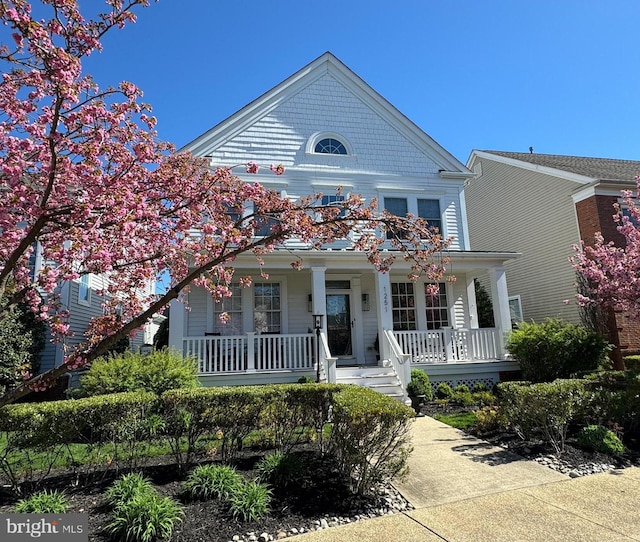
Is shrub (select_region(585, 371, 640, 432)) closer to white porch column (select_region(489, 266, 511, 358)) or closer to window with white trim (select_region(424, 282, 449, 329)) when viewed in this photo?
white porch column (select_region(489, 266, 511, 358))

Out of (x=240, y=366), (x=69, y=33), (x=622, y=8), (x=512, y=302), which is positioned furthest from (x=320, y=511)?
(x=512, y=302)

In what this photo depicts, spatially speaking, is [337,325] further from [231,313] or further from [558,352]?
[558,352]

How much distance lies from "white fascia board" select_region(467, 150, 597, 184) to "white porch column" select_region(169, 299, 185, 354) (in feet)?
43.1

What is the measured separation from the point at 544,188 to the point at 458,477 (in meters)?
13.5

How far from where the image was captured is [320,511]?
4.05 meters

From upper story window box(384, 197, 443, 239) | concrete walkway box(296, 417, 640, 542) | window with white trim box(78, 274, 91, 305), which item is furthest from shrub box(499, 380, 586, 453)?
window with white trim box(78, 274, 91, 305)

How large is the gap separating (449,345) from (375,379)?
248 centimetres

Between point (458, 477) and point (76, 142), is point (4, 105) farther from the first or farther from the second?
point (458, 477)

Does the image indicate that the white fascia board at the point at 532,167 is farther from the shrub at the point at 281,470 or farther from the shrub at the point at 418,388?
the shrub at the point at 281,470

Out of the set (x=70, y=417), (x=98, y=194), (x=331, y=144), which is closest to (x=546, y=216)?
(x=331, y=144)

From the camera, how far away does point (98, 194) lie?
3.60m

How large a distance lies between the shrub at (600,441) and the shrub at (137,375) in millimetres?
6793

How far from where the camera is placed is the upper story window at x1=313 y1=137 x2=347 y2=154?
13233mm
